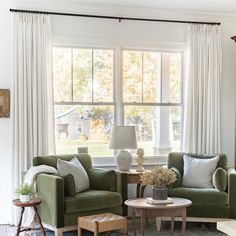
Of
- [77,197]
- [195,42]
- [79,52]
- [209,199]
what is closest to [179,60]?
[195,42]

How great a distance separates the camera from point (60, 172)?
507cm

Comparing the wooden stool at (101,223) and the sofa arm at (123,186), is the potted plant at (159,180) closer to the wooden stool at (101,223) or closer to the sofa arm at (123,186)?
the wooden stool at (101,223)

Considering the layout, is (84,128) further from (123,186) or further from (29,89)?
(123,186)

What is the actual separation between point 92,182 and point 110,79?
1.55 metres

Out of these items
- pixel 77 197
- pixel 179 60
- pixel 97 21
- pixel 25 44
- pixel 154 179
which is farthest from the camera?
pixel 179 60

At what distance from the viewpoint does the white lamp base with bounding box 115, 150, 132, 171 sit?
5636mm

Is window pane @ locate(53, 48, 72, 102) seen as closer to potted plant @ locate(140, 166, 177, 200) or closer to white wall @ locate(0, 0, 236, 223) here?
white wall @ locate(0, 0, 236, 223)

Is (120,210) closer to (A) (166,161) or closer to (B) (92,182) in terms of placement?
(B) (92,182)

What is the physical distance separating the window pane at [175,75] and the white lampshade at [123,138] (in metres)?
1.11

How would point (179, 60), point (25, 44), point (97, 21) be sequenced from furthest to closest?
point (179, 60) < point (97, 21) < point (25, 44)

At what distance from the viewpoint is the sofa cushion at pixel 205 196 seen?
17.0 ft

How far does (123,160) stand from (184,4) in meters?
2.26

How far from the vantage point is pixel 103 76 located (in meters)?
6.13

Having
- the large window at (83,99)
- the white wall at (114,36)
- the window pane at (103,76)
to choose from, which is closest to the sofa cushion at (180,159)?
the white wall at (114,36)
